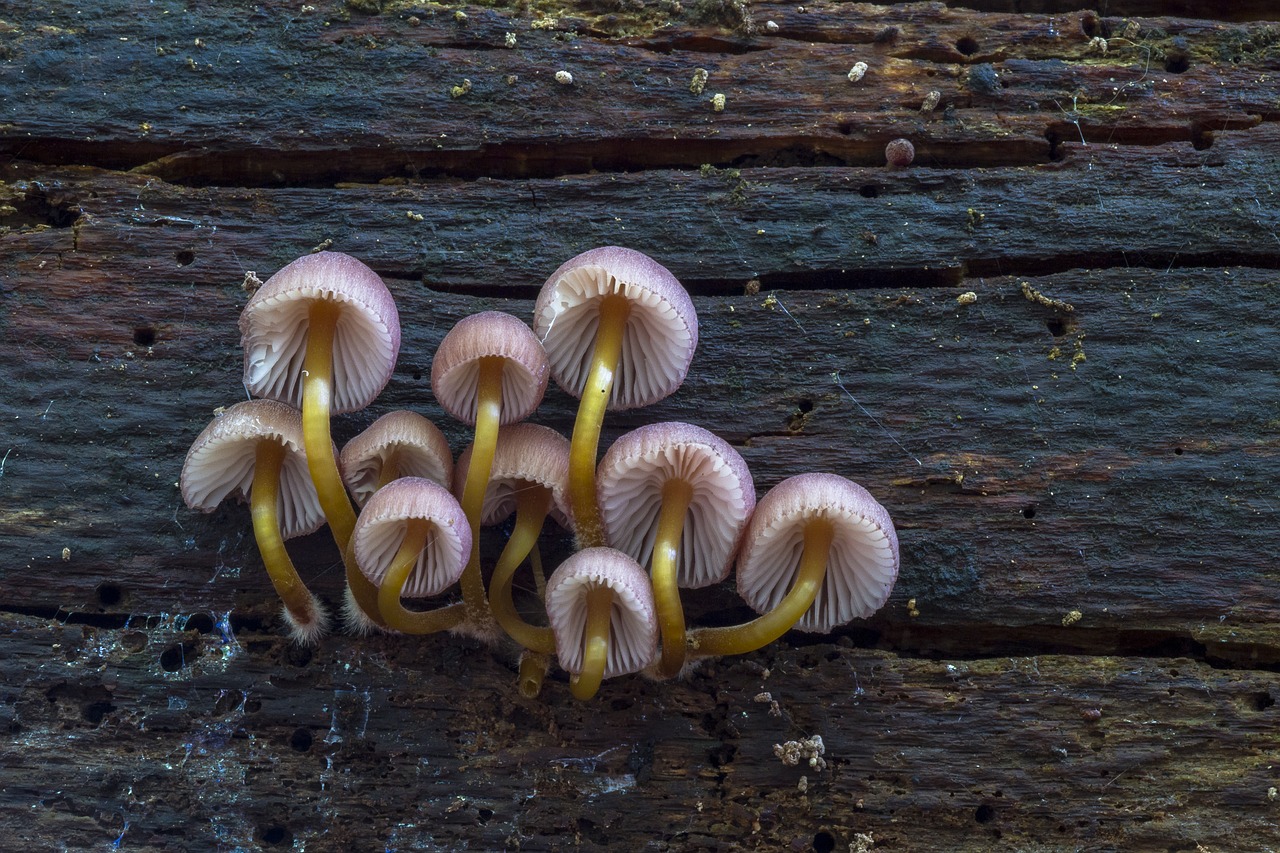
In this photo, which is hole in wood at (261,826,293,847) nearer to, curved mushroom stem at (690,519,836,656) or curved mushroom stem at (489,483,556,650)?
curved mushroom stem at (489,483,556,650)

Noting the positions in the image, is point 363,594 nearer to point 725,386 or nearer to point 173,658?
point 173,658

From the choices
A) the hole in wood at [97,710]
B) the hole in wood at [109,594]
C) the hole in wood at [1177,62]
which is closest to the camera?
the hole in wood at [97,710]

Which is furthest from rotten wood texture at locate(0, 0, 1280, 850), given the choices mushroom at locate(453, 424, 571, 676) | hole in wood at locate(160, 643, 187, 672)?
mushroom at locate(453, 424, 571, 676)

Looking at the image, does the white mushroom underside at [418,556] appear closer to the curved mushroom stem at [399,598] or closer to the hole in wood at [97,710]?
the curved mushroom stem at [399,598]

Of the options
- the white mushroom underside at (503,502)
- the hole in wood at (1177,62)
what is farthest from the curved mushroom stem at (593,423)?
the hole in wood at (1177,62)

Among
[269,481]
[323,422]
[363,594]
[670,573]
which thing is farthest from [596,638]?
[269,481]

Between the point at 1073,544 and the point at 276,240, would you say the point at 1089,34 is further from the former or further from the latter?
the point at 276,240
